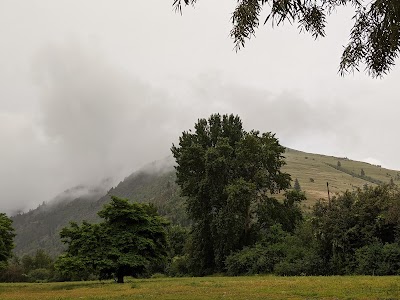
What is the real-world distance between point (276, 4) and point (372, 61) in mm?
3361

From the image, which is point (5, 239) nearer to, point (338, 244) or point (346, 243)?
point (338, 244)

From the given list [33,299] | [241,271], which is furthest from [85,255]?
[241,271]

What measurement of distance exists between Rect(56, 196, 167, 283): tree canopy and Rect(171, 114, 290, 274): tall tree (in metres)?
11.0

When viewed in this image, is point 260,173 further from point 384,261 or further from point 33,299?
point 33,299

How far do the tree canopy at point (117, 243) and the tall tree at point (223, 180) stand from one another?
433 inches

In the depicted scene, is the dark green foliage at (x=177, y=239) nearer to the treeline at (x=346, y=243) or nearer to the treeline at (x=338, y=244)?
the treeline at (x=338, y=244)

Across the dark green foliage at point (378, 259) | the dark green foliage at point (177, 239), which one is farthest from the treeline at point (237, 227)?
the dark green foliage at point (177, 239)

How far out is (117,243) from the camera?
1574 inches

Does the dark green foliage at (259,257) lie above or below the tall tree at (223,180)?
below

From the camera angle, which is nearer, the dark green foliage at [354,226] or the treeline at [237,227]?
the dark green foliage at [354,226]

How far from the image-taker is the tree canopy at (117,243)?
37750 mm

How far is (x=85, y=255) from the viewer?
38.2 metres

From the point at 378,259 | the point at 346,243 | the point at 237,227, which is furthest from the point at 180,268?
the point at 378,259

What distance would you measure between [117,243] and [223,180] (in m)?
19.4
